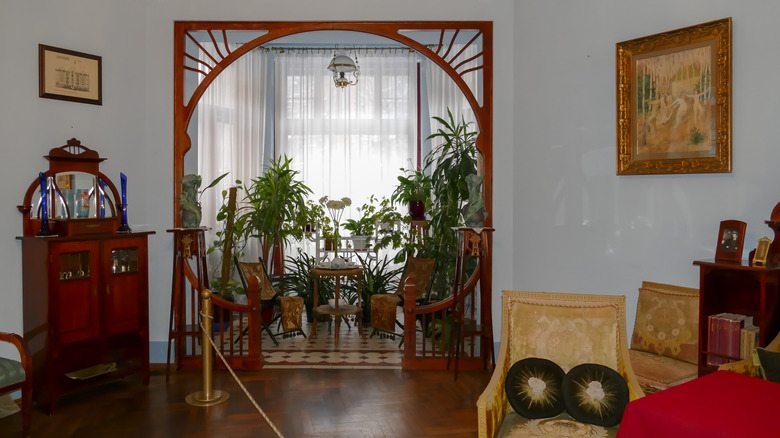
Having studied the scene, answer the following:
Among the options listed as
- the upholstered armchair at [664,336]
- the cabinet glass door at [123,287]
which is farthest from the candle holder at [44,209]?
the upholstered armchair at [664,336]

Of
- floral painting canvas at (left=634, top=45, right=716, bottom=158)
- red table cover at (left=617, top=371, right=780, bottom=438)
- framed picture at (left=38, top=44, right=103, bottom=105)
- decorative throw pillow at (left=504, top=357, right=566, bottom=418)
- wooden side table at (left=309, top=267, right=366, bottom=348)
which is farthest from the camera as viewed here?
wooden side table at (left=309, top=267, right=366, bottom=348)

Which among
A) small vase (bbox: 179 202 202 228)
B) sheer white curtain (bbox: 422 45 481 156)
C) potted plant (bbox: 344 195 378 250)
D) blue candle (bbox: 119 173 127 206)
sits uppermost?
sheer white curtain (bbox: 422 45 481 156)

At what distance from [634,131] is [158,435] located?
400 centimetres

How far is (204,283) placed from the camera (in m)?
5.63

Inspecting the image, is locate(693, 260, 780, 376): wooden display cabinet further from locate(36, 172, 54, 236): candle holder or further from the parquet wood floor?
locate(36, 172, 54, 236): candle holder

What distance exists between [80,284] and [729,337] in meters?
4.49

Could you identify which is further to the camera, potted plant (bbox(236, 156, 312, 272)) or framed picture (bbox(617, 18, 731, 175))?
potted plant (bbox(236, 156, 312, 272))

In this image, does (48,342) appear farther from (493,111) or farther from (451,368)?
(493,111)

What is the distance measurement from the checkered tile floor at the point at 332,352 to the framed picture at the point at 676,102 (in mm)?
2905

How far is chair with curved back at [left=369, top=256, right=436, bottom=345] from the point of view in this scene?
6.37 m

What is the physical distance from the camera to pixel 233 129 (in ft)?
28.3

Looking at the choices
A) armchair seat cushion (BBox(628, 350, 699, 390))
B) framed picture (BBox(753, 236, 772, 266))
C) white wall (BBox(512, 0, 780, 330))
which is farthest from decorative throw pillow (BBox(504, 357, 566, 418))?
white wall (BBox(512, 0, 780, 330))

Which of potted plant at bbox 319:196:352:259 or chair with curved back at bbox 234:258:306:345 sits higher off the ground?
potted plant at bbox 319:196:352:259

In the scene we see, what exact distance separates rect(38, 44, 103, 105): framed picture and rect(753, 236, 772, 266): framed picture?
5146 mm
